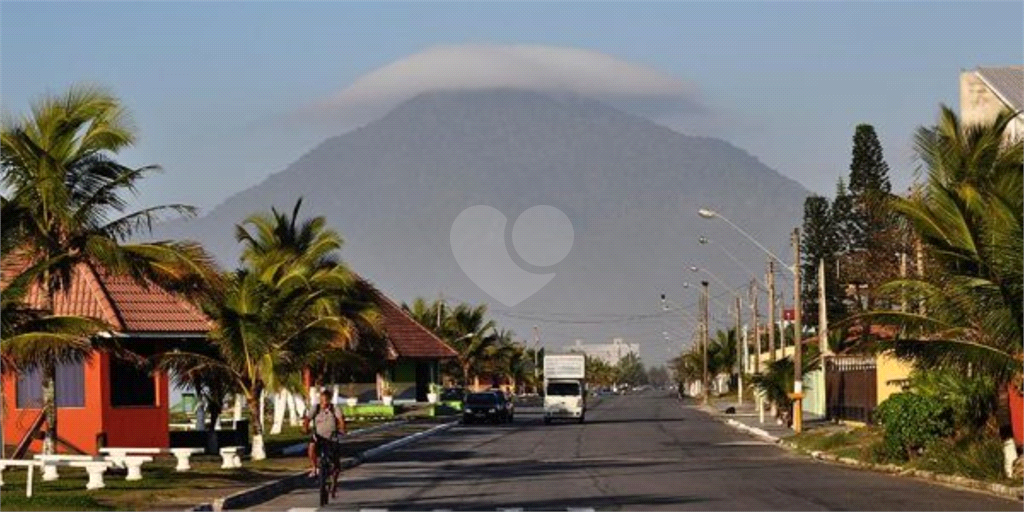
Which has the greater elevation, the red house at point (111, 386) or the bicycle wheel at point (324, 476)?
the red house at point (111, 386)

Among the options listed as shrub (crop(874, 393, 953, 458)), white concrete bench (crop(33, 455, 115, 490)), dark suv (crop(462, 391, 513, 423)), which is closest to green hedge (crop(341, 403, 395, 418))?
dark suv (crop(462, 391, 513, 423))

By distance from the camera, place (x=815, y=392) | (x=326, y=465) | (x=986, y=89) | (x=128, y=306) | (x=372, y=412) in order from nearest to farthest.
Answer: (x=326, y=465), (x=128, y=306), (x=815, y=392), (x=986, y=89), (x=372, y=412)

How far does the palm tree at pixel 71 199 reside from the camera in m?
31.4

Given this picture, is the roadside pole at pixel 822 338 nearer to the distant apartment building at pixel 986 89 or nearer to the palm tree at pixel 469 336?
the distant apartment building at pixel 986 89

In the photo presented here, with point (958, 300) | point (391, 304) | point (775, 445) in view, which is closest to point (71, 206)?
point (958, 300)

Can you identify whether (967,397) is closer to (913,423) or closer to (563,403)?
(913,423)

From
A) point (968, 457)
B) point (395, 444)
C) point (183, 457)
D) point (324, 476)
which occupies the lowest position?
point (395, 444)

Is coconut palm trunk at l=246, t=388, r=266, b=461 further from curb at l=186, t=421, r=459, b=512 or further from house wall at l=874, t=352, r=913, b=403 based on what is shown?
house wall at l=874, t=352, r=913, b=403

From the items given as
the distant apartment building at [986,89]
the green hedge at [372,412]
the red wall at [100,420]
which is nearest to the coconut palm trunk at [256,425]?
the red wall at [100,420]

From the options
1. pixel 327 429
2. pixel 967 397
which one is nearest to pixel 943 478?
pixel 967 397

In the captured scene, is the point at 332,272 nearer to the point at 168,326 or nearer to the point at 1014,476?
the point at 168,326

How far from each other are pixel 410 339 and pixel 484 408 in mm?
18075

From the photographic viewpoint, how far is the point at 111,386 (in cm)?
4100

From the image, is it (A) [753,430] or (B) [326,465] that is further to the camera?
(A) [753,430]
